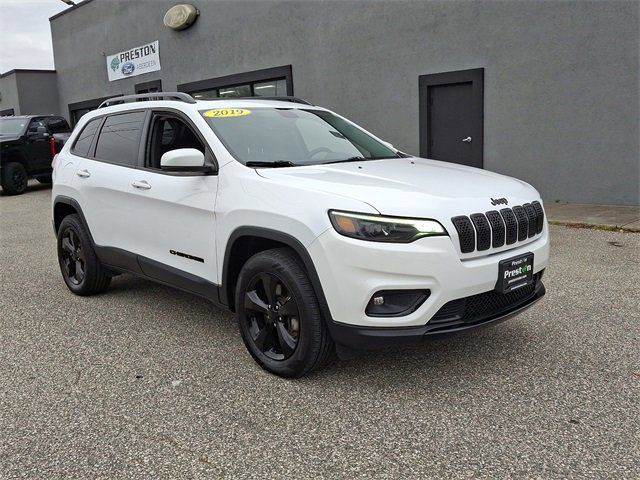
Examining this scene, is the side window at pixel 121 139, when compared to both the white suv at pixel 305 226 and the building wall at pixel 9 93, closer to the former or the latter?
the white suv at pixel 305 226

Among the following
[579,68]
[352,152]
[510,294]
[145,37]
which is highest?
[145,37]

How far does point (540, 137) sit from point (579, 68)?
47.2 inches

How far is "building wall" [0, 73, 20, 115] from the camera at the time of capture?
2360cm

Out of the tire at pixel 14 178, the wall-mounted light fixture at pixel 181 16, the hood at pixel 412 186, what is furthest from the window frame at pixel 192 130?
the wall-mounted light fixture at pixel 181 16

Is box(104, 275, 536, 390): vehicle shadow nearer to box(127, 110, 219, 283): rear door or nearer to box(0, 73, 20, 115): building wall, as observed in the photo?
box(127, 110, 219, 283): rear door

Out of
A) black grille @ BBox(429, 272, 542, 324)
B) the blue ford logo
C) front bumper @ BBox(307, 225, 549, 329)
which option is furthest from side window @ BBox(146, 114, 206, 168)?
the blue ford logo

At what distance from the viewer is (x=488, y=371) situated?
3.49m

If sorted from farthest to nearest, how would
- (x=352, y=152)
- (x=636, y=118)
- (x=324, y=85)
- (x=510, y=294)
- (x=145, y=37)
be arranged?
(x=145, y=37), (x=324, y=85), (x=636, y=118), (x=352, y=152), (x=510, y=294)

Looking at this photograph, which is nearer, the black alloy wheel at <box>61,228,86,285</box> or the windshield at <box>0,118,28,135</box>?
the black alloy wheel at <box>61,228,86,285</box>

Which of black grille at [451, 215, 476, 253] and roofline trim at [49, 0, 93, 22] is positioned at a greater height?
roofline trim at [49, 0, 93, 22]

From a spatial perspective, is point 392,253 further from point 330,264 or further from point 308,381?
point 308,381

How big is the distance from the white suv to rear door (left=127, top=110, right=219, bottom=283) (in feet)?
0.04

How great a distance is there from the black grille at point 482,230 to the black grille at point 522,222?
0.33 m


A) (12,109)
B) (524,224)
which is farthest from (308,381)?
(12,109)
